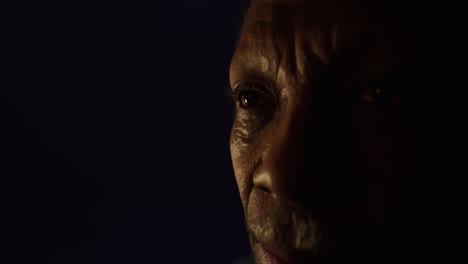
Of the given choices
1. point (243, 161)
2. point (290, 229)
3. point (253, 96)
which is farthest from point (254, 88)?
point (290, 229)

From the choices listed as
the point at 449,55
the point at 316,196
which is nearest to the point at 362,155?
the point at 316,196

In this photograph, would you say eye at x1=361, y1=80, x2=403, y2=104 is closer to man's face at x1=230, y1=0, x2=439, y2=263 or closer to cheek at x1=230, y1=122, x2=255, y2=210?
man's face at x1=230, y1=0, x2=439, y2=263

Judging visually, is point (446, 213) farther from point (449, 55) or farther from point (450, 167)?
point (449, 55)

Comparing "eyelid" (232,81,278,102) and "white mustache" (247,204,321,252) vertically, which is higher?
"eyelid" (232,81,278,102)

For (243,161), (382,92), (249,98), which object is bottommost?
(243,161)

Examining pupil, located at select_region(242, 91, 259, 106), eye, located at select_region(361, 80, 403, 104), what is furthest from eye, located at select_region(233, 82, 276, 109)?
eye, located at select_region(361, 80, 403, 104)

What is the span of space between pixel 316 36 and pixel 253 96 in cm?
17

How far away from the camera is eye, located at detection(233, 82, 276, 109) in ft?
2.39

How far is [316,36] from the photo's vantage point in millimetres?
656

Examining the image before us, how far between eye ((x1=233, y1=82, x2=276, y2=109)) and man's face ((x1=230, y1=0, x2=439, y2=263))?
0.07 m

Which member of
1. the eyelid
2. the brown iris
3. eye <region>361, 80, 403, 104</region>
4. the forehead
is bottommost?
the brown iris

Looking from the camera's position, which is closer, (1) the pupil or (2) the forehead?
(2) the forehead

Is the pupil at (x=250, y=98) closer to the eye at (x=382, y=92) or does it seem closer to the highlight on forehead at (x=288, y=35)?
the highlight on forehead at (x=288, y=35)

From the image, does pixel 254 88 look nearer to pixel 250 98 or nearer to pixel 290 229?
pixel 250 98
